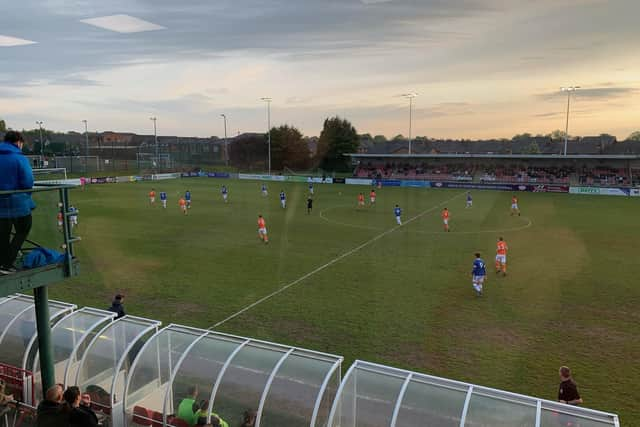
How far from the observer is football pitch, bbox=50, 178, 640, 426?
10922mm

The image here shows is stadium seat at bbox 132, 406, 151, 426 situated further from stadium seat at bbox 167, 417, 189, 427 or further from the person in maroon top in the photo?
the person in maroon top

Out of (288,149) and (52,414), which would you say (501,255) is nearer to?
(52,414)

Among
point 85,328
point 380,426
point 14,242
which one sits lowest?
point 380,426

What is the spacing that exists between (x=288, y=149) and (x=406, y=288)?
74.0 metres

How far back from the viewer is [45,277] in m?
6.27

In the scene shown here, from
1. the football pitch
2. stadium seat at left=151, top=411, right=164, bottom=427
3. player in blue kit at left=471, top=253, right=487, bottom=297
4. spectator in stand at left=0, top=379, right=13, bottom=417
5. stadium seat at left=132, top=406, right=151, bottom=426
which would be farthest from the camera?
player in blue kit at left=471, top=253, right=487, bottom=297

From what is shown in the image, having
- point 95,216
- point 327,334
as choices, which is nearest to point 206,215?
point 95,216

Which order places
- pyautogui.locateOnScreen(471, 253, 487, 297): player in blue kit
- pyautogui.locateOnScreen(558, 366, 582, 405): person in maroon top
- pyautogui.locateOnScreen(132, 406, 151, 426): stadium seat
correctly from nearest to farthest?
1. pyautogui.locateOnScreen(132, 406, 151, 426): stadium seat
2. pyautogui.locateOnScreen(558, 366, 582, 405): person in maroon top
3. pyautogui.locateOnScreen(471, 253, 487, 297): player in blue kit

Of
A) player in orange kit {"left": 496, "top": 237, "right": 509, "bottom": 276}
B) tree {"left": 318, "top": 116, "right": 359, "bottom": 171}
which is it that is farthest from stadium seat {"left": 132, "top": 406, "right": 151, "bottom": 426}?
tree {"left": 318, "top": 116, "right": 359, "bottom": 171}

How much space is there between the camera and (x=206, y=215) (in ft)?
111

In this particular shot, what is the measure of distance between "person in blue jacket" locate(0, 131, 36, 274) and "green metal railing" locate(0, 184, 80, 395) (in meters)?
0.15

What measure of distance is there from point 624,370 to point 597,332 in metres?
2.30

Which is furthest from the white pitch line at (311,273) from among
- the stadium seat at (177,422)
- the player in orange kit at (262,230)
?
the stadium seat at (177,422)

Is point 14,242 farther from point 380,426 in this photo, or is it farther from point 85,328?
point 380,426
